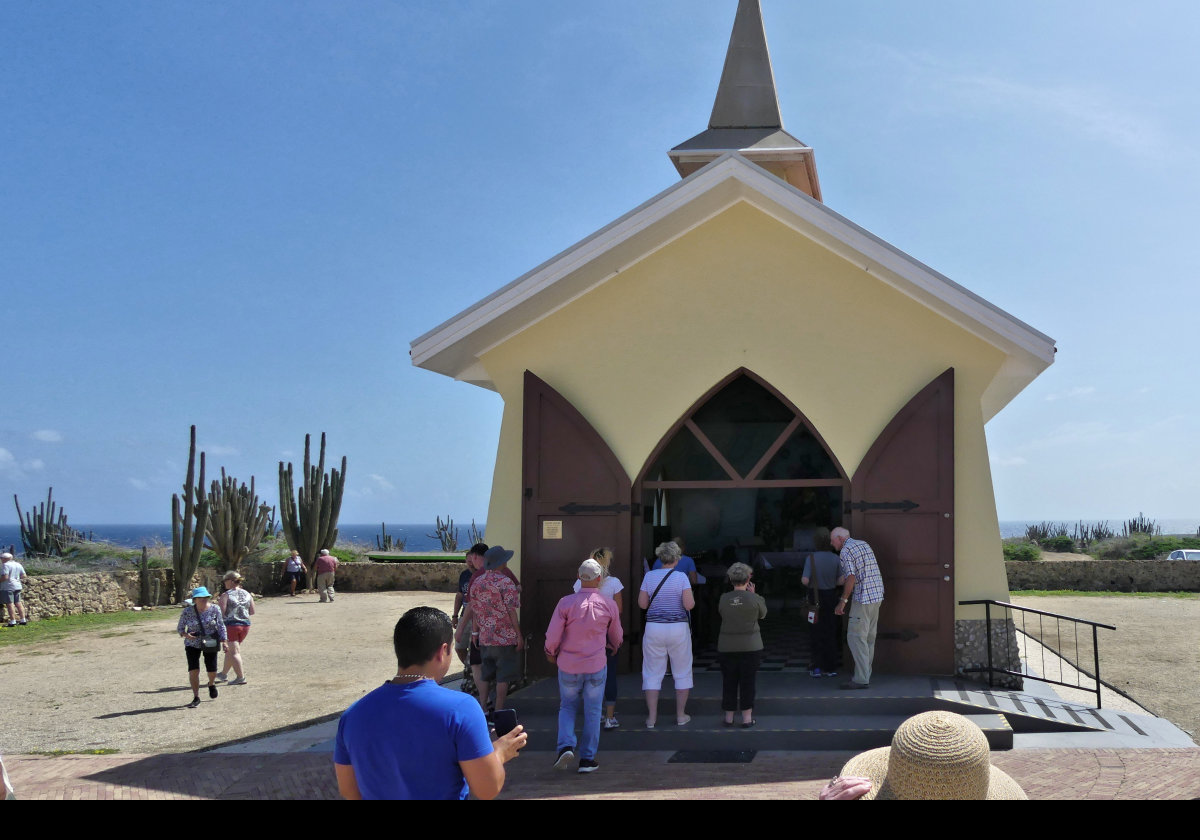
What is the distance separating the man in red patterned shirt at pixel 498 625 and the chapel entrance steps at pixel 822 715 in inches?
23.2

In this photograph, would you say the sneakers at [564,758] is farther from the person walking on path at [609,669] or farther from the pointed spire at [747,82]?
the pointed spire at [747,82]

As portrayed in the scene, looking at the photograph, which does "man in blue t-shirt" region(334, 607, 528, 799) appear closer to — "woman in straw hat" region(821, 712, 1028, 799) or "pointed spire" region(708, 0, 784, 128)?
"woman in straw hat" region(821, 712, 1028, 799)

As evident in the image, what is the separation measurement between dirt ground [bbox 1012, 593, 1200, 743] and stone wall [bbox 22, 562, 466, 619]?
50.3ft

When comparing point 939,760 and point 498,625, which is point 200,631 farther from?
point 939,760

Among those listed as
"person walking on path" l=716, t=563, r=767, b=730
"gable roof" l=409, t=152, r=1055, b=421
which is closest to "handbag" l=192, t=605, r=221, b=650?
"gable roof" l=409, t=152, r=1055, b=421

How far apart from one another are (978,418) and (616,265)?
404cm

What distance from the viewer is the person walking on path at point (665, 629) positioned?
8188mm

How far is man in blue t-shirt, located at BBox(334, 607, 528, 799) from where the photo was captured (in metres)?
3.09

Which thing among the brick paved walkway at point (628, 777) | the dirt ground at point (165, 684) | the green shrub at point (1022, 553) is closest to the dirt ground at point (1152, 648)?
the brick paved walkway at point (628, 777)

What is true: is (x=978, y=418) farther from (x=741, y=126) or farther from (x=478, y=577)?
(x=741, y=126)

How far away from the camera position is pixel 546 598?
10.2 metres

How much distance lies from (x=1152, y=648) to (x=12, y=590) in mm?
20095
